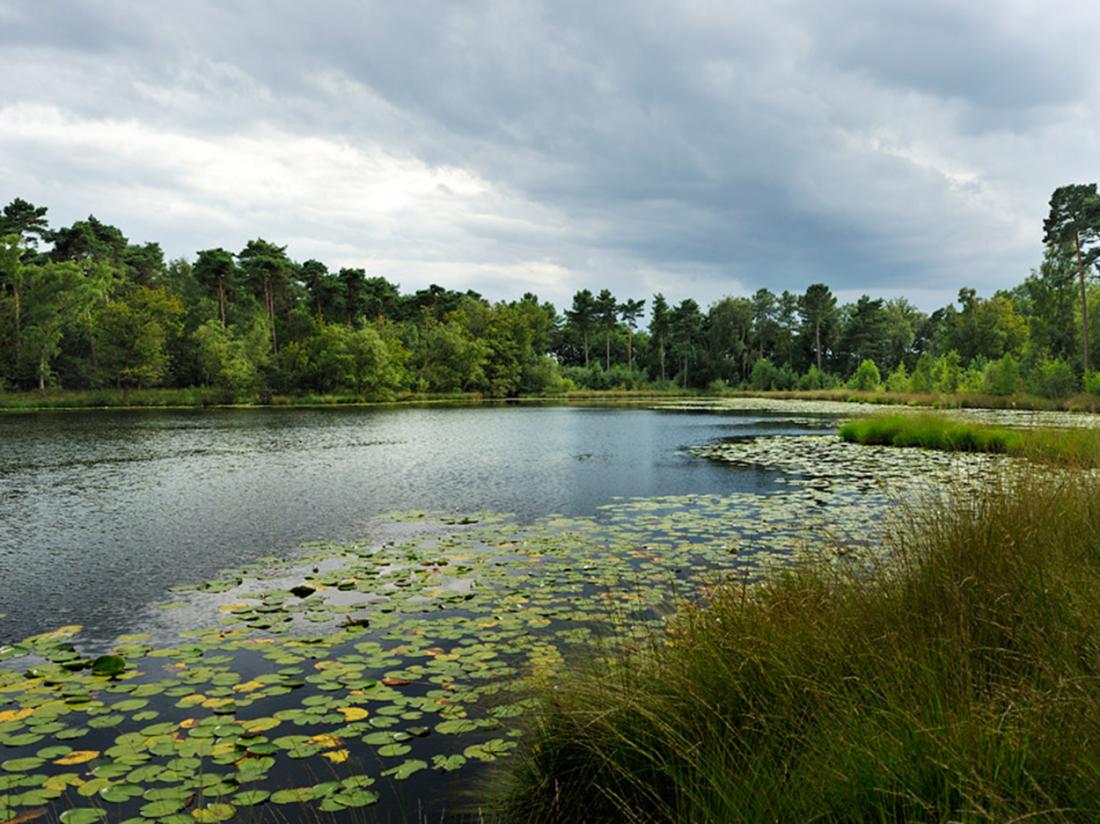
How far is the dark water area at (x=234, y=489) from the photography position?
801cm

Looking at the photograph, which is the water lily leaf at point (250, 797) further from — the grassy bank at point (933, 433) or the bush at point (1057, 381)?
the bush at point (1057, 381)

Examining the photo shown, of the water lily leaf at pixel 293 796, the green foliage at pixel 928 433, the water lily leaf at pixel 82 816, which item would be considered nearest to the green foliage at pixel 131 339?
the green foliage at pixel 928 433

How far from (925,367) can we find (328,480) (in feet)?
202

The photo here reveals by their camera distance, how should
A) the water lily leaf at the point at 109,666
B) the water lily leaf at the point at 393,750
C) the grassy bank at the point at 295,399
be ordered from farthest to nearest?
the grassy bank at the point at 295,399
the water lily leaf at the point at 109,666
the water lily leaf at the point at 393,750

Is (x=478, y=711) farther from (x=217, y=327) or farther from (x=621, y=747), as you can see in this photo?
(x=217, y=327)

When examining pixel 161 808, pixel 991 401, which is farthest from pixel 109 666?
pixel 991 401

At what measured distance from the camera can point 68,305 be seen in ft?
176

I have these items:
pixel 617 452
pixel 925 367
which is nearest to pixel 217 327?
pixel 617 452

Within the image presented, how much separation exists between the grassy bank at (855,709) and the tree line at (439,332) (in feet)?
146

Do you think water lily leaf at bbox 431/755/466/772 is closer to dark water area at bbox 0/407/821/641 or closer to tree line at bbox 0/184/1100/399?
dark water area at bbox 0/407/821/641

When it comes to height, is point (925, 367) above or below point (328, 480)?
above

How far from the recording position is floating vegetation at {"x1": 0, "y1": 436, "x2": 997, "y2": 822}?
3.60 metres

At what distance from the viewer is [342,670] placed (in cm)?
503

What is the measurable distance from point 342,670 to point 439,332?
7145 cm
